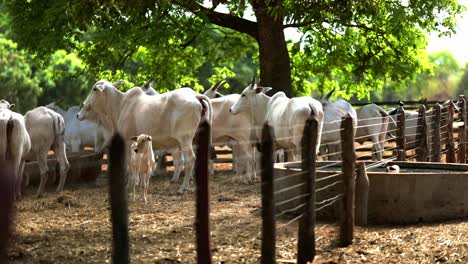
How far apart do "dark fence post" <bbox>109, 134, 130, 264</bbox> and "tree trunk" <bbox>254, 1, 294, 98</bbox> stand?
17074 millimetres

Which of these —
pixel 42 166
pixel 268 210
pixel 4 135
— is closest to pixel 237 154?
pixel 42 166

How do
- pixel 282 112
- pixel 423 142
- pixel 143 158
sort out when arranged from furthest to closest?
1. pixel 423 142
2. pixel 282 112
3. pixel 143 158

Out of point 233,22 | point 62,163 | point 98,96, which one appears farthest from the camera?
point 233,22

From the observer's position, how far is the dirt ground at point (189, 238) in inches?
322

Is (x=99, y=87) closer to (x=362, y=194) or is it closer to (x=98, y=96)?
(x=98, y=96)

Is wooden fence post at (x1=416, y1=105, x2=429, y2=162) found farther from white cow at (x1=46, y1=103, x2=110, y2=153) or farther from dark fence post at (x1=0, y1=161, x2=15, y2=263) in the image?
dark fence post at (x1=0, y1=161, x2=15, y2=263)

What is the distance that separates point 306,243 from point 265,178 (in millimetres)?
1772

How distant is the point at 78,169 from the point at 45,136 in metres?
1.71

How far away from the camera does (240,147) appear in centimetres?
1814

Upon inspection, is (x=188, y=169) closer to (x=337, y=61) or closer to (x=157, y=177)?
(x=157, y=177)

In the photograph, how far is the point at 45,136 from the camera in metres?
15.1

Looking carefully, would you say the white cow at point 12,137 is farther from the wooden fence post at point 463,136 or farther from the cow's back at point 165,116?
the wooden fence post at point 463,136

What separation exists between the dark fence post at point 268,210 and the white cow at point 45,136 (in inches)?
368

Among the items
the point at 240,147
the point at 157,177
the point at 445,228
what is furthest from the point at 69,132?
the point at 445,228
